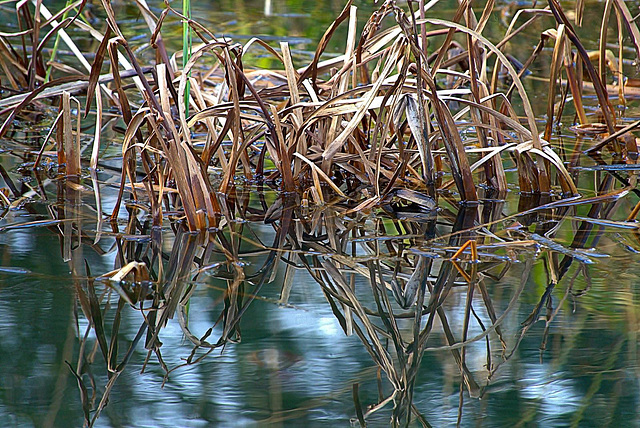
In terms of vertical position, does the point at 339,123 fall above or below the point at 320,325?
above

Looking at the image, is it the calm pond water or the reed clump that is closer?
the calm pond water

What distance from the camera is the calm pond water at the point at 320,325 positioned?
1.02 meters

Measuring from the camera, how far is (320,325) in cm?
126

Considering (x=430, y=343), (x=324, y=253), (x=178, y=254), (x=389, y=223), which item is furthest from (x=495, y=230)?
(x=178, y=254)

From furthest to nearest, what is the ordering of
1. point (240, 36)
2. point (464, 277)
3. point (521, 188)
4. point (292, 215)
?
1. point (240, 36)
2. point (521, 188)
3. point (292, 215)
4. point (464, 277)

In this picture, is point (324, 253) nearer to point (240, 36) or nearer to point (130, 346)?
point (130, 346)

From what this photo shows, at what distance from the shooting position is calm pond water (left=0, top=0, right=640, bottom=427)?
1021mm

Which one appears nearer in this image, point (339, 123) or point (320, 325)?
point (320, 325)

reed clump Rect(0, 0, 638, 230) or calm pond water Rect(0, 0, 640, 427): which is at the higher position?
reed clump Rect(0, 0, 638, 230)

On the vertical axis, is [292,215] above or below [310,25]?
below

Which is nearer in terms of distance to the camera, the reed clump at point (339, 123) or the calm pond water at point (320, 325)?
the calm pond water at point (320, 325)

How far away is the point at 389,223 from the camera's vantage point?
1.73 m

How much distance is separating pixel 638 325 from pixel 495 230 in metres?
0.46

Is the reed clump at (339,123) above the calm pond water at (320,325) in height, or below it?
above
